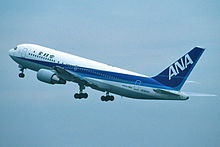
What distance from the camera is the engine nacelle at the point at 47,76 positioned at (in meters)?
65.4

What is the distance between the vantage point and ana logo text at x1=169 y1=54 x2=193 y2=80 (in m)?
56.8

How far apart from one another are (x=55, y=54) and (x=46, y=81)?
15.3 ft

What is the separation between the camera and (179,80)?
5725cm

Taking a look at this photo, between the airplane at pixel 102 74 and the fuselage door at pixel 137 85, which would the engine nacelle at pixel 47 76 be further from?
the fuselage door at pixel 137 85

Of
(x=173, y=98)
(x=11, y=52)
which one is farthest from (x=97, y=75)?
(x=11, y=52)

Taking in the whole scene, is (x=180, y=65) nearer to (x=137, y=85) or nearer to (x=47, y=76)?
(x=137, y=85)

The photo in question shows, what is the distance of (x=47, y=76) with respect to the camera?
6538 centimetres

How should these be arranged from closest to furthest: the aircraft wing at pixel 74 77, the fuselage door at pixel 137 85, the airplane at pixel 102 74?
the airplane at pixel 102 74
the fuselage door at pixel 137 85
the aircraft wing at pixel 74 77

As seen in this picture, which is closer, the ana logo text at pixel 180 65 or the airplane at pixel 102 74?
the ana logo text at pixel 180 65

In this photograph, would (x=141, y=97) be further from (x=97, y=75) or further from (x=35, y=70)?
(x=35, y=70)

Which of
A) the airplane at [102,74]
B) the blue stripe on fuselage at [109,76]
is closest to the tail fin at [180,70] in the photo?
the airplane at [102,74]

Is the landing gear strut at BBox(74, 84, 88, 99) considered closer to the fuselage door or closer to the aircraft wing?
the aircraft wing

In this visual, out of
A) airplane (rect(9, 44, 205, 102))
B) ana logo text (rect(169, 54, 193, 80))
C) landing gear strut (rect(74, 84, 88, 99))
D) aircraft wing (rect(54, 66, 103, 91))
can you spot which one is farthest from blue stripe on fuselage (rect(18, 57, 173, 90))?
landing gear strut (rect(74, 84, 88, 99))

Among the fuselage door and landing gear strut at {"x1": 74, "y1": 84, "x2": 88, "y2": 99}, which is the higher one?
landing gear strut at {"x1": 74, "y1": 84, "x2": 88, "y2": 99}
